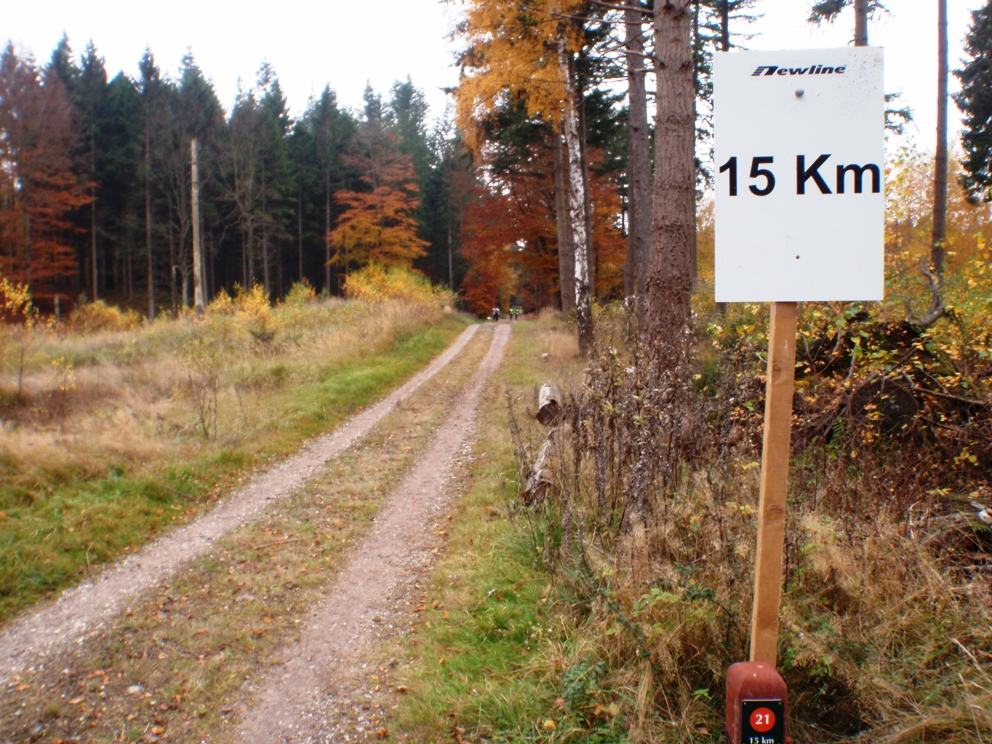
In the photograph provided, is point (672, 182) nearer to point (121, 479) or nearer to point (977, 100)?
point (121, 479)

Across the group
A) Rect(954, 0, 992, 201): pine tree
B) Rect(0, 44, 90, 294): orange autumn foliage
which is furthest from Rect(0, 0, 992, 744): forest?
Rect(0, 44, 90, 294): orange autumn foliage

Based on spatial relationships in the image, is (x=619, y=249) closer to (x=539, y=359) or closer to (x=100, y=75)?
(x=539, y=359)

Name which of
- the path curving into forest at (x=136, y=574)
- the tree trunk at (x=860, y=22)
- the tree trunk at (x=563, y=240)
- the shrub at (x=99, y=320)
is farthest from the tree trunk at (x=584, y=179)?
the shrub at (x=99, y=320)

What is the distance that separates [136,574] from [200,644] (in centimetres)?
136

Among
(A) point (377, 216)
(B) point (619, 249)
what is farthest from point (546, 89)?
(A) point (377, 216)

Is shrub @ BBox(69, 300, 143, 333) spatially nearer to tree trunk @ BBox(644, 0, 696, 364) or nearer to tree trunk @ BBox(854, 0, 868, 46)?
tree trunk @ BBox(644, 0, 696, 364)

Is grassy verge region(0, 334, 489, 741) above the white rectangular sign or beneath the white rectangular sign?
beneath

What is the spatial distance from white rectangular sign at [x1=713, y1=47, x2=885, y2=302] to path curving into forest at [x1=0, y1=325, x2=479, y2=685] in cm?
460

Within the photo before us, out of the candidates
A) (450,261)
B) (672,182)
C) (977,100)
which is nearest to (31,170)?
(450,261)

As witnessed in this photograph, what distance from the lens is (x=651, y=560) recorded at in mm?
3543

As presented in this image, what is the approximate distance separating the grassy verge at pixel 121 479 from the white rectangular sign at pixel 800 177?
5.25 meters

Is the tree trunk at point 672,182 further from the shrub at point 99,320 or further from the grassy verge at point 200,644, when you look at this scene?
the shrub at point 99,320

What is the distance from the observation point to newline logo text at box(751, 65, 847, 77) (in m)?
2.31

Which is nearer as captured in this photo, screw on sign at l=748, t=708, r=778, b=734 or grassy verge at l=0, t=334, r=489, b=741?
screw on sign at l=748, t=708, r=778, b=734
